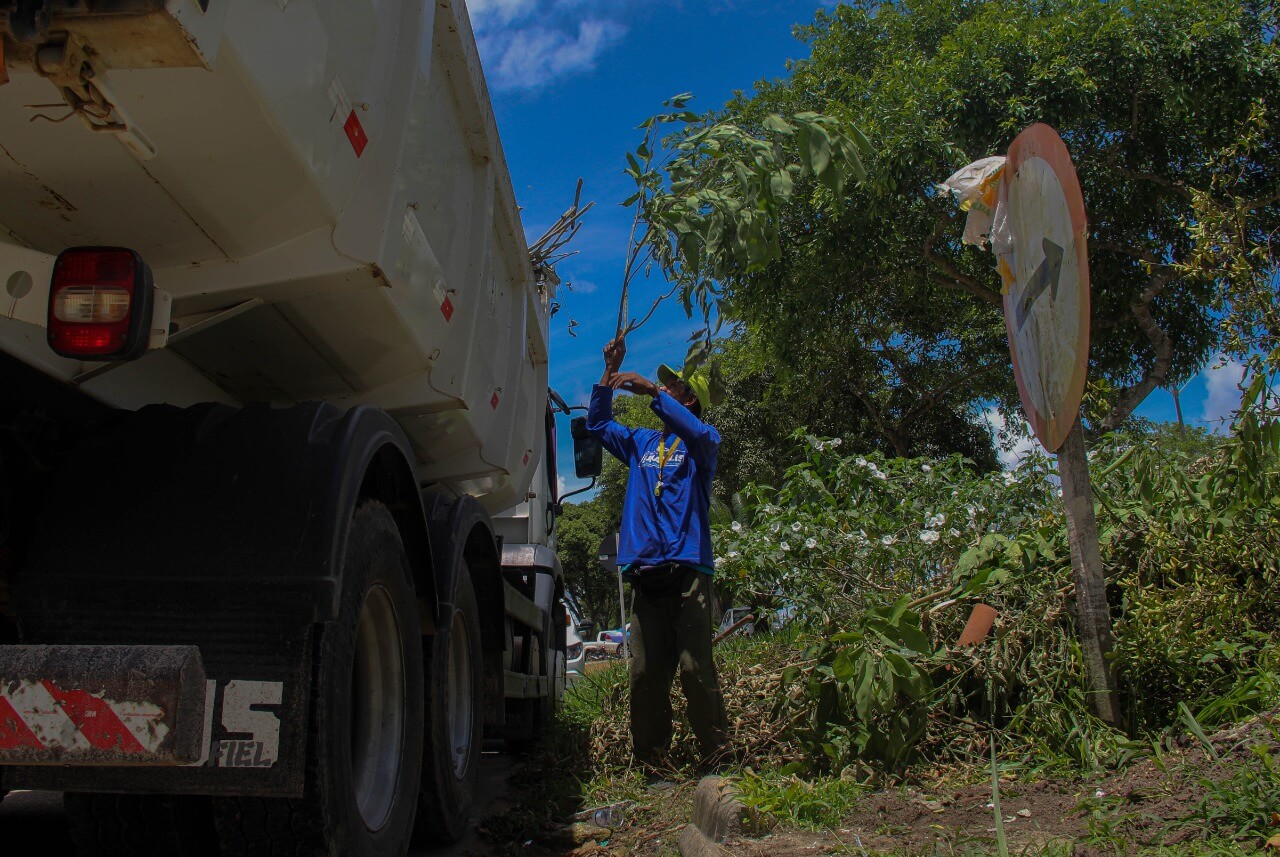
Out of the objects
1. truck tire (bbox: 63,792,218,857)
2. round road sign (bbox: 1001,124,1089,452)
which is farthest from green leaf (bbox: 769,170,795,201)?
truck tire (bbox: 63,792,218,857)

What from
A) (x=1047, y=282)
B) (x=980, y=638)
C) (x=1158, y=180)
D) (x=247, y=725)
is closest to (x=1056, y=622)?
(x=980, y=638)

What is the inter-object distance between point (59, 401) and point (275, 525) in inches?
25.2

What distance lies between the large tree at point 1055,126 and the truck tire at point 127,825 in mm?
9067

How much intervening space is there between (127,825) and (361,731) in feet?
2.38

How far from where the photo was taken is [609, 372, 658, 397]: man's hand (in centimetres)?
498

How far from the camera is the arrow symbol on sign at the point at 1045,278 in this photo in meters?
3.67

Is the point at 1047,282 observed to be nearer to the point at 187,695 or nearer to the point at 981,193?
the point at 981,193

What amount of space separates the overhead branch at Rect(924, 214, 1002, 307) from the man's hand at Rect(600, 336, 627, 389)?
7.89 meters

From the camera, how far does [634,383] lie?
4.99 meters

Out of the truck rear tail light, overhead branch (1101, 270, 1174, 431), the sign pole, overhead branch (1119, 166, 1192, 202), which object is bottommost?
the sign pole

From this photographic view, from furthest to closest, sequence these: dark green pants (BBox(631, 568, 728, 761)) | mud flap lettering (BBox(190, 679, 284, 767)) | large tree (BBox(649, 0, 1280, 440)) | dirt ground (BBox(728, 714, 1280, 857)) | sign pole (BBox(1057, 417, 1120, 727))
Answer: large tree (BBox(649, 0, 1280, 440)) < dark green pants (BBox(631, 568, 728, 761)) < sign pole (BBox(1057, 417, 1120, 727)) < dirt ground (BBox(728, 714, 1280, 857)) < mud flap lettering (BBox(190, 679, 284, 767))

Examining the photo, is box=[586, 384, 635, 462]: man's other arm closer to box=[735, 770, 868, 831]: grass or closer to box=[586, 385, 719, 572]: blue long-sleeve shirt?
box=[586, 385, 719, 572]: blue long-sleeve shirt

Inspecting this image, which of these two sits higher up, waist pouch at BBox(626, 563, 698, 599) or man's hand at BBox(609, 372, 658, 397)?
man's hand at BBox(609, 372, 658, 397)

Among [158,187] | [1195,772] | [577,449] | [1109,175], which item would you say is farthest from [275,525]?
[1109,175]
